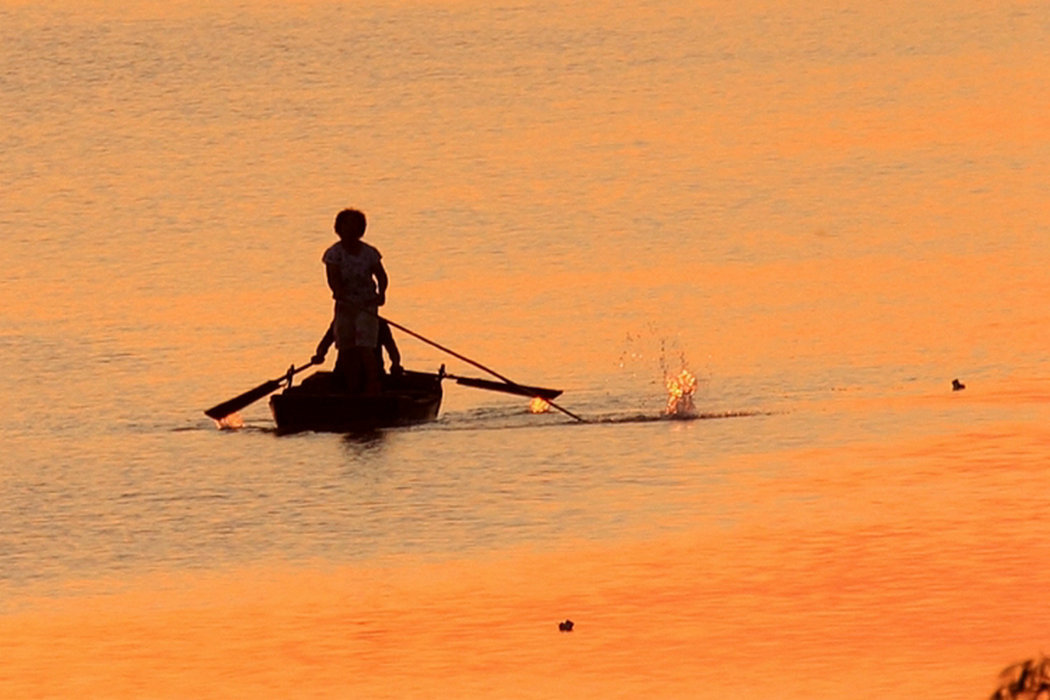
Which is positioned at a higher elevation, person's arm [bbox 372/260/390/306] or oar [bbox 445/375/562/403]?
person's arm [bbox 372/260/390/306]

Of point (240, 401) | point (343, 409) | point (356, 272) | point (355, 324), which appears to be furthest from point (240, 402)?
point (356, 272)

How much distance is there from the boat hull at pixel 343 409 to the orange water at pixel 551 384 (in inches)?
8.3

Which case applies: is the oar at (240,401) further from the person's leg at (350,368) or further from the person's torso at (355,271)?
the person's torso at (355,271)

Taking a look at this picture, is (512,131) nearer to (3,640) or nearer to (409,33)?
(409,33)

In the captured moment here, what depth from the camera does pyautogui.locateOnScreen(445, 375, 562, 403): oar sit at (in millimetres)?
33625

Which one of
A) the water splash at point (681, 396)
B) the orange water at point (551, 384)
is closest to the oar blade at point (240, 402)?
the orange water at point (551, 384)

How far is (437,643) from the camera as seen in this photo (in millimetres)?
22703

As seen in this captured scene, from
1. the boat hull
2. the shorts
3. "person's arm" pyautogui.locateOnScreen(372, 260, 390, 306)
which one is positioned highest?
"person's arm" pyautogui.locateOnScreen(372, 260, 390, 306)

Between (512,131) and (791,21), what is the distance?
36.4 m

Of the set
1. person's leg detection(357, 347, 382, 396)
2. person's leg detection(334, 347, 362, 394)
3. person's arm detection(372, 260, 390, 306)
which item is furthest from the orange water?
person's arm detection(372, 260, 390, 306)

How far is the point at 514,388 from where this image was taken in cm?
3388

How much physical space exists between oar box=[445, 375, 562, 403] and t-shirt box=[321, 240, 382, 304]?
5.34 feet

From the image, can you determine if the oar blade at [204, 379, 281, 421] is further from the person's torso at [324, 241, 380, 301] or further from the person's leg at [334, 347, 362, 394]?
the person's torso at [324, 241, 380, 301]

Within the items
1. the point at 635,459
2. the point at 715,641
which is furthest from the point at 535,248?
the point at 715,641
